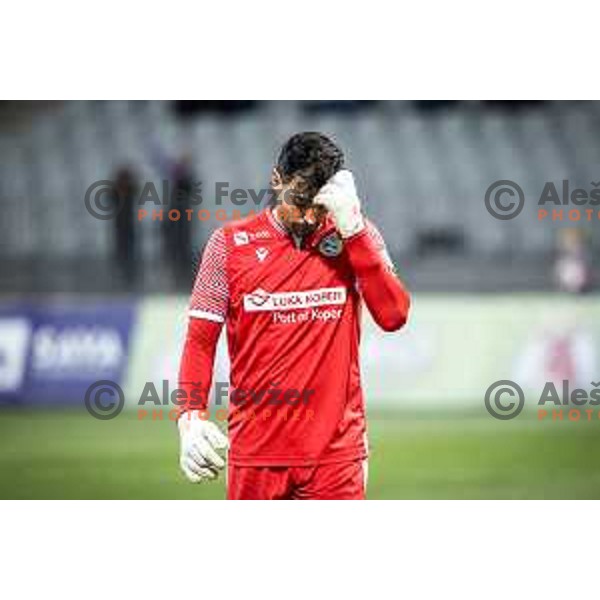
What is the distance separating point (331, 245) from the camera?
513 cm

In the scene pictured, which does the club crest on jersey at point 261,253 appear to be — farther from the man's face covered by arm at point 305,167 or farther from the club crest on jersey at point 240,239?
the man's face covered by arm at point 305,167

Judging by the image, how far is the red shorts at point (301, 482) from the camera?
5.02m

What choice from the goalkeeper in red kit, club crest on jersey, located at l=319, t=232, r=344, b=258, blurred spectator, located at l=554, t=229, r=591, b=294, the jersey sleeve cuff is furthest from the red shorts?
blurred spectator, located at l=554, t=229, r=591, b=294

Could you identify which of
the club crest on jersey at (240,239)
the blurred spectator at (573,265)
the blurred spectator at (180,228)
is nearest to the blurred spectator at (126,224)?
the blurred spectator at (180,228)

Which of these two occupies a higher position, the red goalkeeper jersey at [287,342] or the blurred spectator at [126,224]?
the blurred spectator at [126,224]

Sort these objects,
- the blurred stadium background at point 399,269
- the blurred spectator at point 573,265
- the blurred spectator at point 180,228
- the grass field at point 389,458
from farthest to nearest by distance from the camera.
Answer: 1. the blurred spectator at point 573,265
2. the blurred spectator at point 180,228
3. the blurred stadium background at point 399,269
4. the grass field at point 389,458

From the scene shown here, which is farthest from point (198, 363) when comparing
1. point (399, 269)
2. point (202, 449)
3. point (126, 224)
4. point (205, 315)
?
point (399, 269)

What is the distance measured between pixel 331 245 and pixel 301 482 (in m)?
0.82

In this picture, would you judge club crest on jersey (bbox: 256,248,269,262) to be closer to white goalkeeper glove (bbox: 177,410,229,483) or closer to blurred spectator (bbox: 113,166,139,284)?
white goalkeeper glove (bbox: 177,410,229,483)

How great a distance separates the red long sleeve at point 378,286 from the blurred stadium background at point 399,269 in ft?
15.3

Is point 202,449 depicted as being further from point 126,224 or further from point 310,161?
point 126,224

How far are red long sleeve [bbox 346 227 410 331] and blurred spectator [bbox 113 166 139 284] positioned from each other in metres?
8.99
